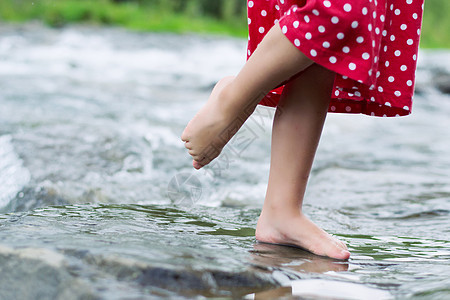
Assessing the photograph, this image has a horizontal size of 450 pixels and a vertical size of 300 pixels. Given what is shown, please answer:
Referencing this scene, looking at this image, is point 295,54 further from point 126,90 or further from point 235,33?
point 235,33

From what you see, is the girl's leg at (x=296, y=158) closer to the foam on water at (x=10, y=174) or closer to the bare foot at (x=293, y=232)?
the bare foot at (x=293, y=232)

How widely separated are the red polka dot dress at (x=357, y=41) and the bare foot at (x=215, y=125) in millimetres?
173

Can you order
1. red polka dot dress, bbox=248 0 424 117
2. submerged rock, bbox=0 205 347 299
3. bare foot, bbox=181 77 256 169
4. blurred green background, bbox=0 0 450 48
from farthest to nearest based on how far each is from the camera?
blurred green background, bbox=0 0 450 48 < bare foot, bbox=181 77 256 169 < red polka dot dress, bbox=248 0 424 117 < submerged rock, bbox=0 205 347 299

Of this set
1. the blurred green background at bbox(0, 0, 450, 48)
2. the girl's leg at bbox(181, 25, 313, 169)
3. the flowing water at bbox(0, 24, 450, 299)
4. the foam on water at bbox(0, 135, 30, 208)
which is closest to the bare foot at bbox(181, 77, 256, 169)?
the girl's leg at bbox(181, 25, 313, 169)

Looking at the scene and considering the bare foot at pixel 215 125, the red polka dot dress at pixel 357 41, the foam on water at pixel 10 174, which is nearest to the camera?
the red polka dot dress at pixel 357 41

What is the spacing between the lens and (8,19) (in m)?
11.3

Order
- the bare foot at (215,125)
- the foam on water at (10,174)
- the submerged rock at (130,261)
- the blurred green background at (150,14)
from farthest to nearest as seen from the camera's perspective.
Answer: the blurred green background at (150,14) < the foam on water at (10,174) < the bare foot at (215,125) < the submerged rock at (130,261)

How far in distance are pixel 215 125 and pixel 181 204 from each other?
487 mm

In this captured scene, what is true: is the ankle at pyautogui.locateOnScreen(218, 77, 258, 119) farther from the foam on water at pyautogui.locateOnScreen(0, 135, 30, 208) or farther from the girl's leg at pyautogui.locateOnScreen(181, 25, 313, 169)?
the foam on water at pyautogui.locateOnScreen(0, 135, 30, 208)

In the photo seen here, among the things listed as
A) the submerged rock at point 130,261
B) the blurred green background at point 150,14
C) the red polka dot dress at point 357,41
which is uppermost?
the blurred green background at point 150,14

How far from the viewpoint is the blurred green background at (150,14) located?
11.7m

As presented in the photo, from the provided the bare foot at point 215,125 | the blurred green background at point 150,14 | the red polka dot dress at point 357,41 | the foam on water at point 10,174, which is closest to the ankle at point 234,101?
the bare foot at point 215,125

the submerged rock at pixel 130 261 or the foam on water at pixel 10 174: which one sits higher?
the foam on water at pixel 10 174

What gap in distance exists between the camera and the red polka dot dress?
89 cm
